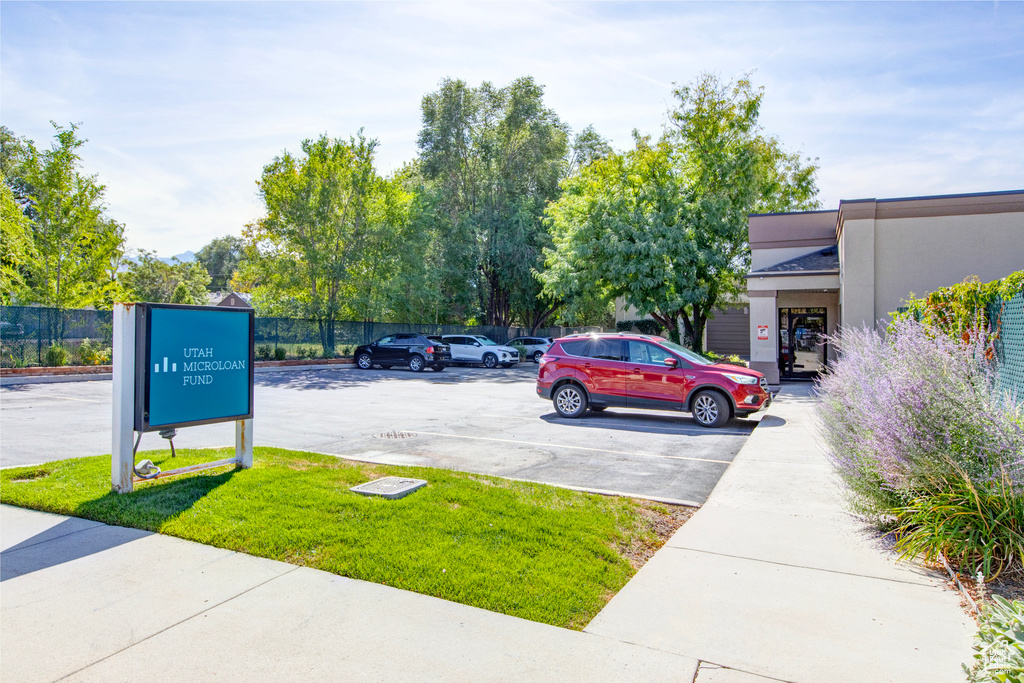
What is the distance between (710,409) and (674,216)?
15.5 metres

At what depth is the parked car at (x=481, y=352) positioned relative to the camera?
101 ft

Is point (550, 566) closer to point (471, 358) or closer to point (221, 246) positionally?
point (471, 358)

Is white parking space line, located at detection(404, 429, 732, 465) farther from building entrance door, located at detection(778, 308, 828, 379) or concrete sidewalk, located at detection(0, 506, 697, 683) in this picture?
building entrance door, located at detection(778, 308, 828, 379)

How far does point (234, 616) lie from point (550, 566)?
81.2 inches

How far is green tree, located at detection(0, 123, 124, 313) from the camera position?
24828 millimetres

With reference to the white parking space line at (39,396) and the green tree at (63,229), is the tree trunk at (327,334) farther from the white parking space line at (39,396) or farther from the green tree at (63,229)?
the white parking space line at (39,396)

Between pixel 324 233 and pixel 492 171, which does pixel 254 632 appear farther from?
pixel 492 171

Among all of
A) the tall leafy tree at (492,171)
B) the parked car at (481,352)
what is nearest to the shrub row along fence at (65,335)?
the parked car at (481,352)

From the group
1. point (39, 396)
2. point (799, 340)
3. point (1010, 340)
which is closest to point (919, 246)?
point (799, 340)

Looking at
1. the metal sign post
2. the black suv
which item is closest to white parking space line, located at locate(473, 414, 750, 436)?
the metal sign post

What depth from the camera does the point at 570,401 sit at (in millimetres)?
13070

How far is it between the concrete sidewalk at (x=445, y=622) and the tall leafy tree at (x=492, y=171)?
102 feet

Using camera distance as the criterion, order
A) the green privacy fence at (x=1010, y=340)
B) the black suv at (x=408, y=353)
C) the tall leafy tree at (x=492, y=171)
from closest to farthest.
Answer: the green privacy fence at (x=1010, y=340) < the black suv at (x=408, y=353) < the tall leafy tree at (x=492, y=171)

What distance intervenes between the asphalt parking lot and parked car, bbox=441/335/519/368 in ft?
42.9
